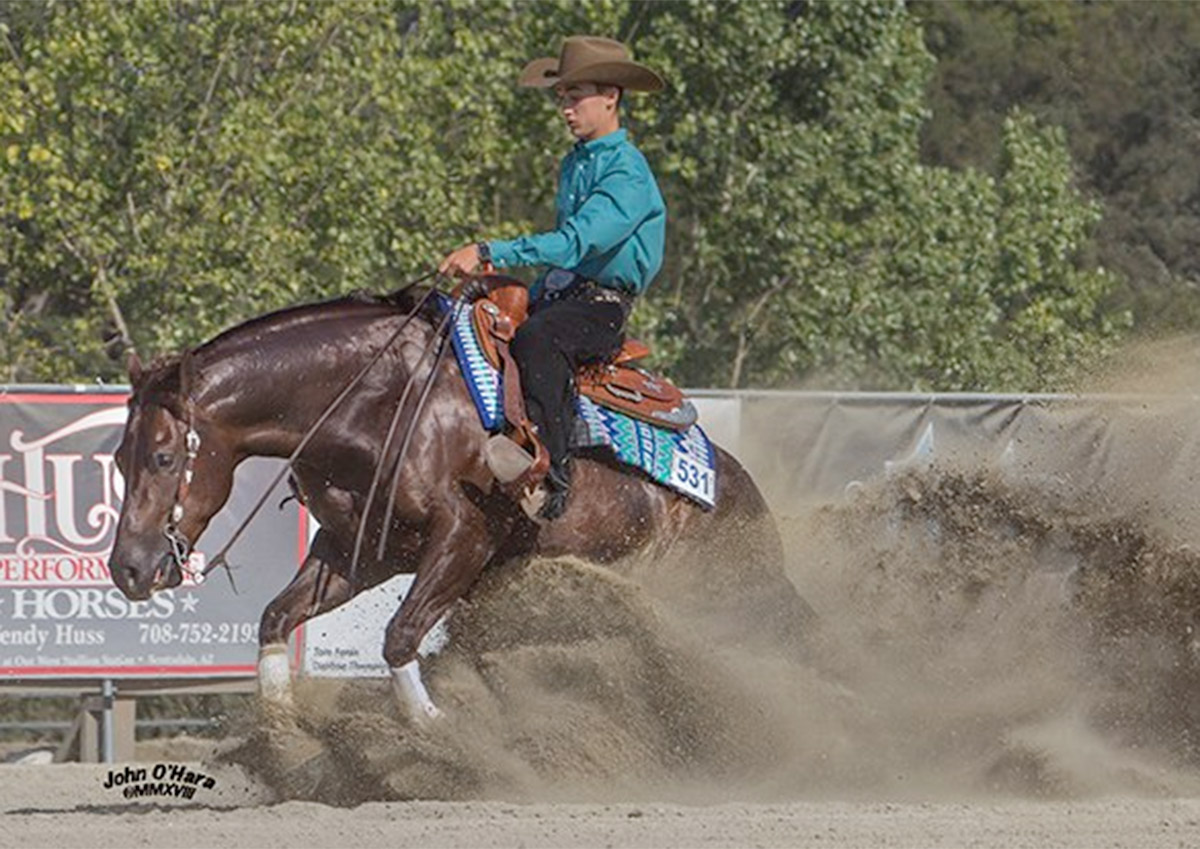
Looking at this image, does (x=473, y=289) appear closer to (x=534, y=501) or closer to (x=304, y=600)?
(x=534, y=501)

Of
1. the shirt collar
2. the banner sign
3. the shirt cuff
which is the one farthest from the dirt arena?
the banner sign

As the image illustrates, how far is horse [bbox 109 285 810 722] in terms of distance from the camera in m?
8.03

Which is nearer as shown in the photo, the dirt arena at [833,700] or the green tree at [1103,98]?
the dirt arena at [833,700]

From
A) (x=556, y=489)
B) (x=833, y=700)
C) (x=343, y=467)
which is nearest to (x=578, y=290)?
(x=556, y=489)

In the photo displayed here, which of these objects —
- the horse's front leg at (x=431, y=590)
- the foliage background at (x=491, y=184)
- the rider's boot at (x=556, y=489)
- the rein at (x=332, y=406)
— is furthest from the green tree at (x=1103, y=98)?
the horse's front leg at (x=431, y=590)

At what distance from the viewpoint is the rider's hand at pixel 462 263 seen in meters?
8.36

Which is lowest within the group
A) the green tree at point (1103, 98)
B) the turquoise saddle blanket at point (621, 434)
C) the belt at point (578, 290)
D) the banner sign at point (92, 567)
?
the green tree at point (1103, 98)

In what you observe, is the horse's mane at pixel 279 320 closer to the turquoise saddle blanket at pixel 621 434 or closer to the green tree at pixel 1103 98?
the turquoise saddle blanket at pixel 621 434

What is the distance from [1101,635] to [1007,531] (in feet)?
1.82

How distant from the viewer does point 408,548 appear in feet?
28.0

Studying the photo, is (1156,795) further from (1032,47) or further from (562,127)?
(1032,47)

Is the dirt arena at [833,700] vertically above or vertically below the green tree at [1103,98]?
above

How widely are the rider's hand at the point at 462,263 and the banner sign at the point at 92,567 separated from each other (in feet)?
11.0

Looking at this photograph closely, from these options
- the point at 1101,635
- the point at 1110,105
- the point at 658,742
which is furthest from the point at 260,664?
the point at 1110,105
